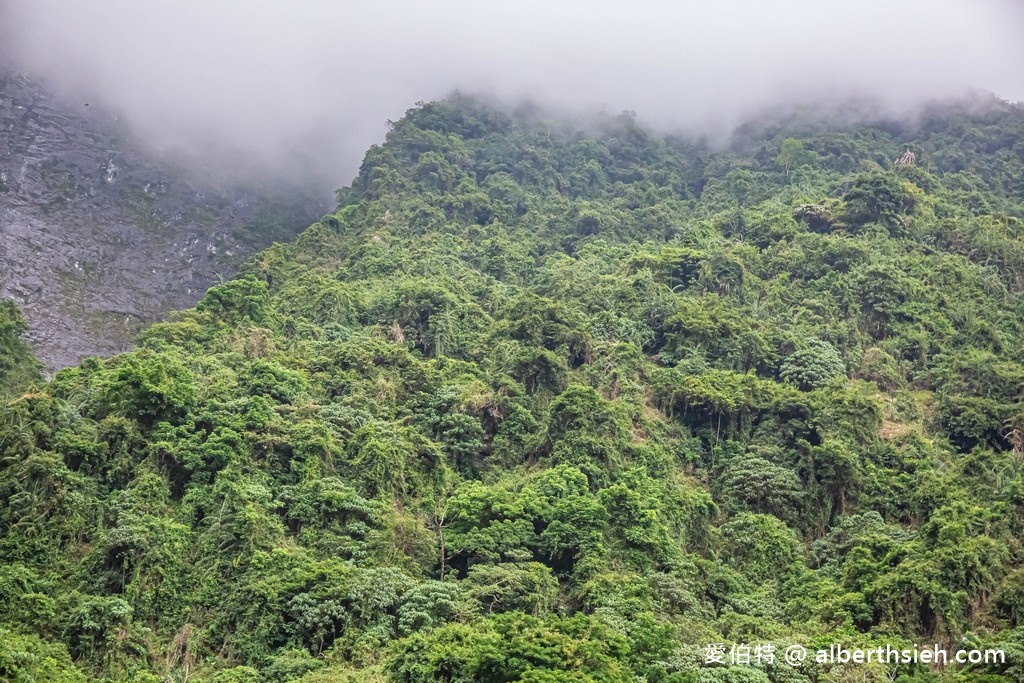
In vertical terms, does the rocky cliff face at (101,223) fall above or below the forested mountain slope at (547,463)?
above

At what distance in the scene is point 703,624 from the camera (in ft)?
74.7

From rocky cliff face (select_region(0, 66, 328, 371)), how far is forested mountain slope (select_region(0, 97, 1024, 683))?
5234mm

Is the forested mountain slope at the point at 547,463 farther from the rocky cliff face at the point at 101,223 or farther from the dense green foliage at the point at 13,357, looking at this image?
the rocky cliff face at the point at 101,223

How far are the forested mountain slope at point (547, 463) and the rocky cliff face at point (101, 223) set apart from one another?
206 inches

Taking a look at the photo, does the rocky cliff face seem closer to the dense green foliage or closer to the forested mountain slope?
the dense green foliage

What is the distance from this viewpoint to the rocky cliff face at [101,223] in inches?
1566

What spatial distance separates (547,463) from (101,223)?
26.2m

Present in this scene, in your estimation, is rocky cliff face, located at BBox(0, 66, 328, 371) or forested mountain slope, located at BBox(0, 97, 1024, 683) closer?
forested mountain slope, located at BBox(0, 97, 1024, 683)

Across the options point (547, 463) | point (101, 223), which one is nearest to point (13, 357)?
point (101, 223)

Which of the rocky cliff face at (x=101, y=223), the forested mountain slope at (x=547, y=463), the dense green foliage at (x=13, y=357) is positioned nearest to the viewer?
the forested mountain slope at (x=547, y=463)

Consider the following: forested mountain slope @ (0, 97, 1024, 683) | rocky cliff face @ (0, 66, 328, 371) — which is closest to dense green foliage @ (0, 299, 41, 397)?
forested mountain slope @ (0, 97, 1024, 683)

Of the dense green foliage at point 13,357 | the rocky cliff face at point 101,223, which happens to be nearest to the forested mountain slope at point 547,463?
the dense green foliage at point 13,357

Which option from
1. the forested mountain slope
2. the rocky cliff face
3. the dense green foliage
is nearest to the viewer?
the forested mountain slope

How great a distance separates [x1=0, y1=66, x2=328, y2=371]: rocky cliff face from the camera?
39781 mm
